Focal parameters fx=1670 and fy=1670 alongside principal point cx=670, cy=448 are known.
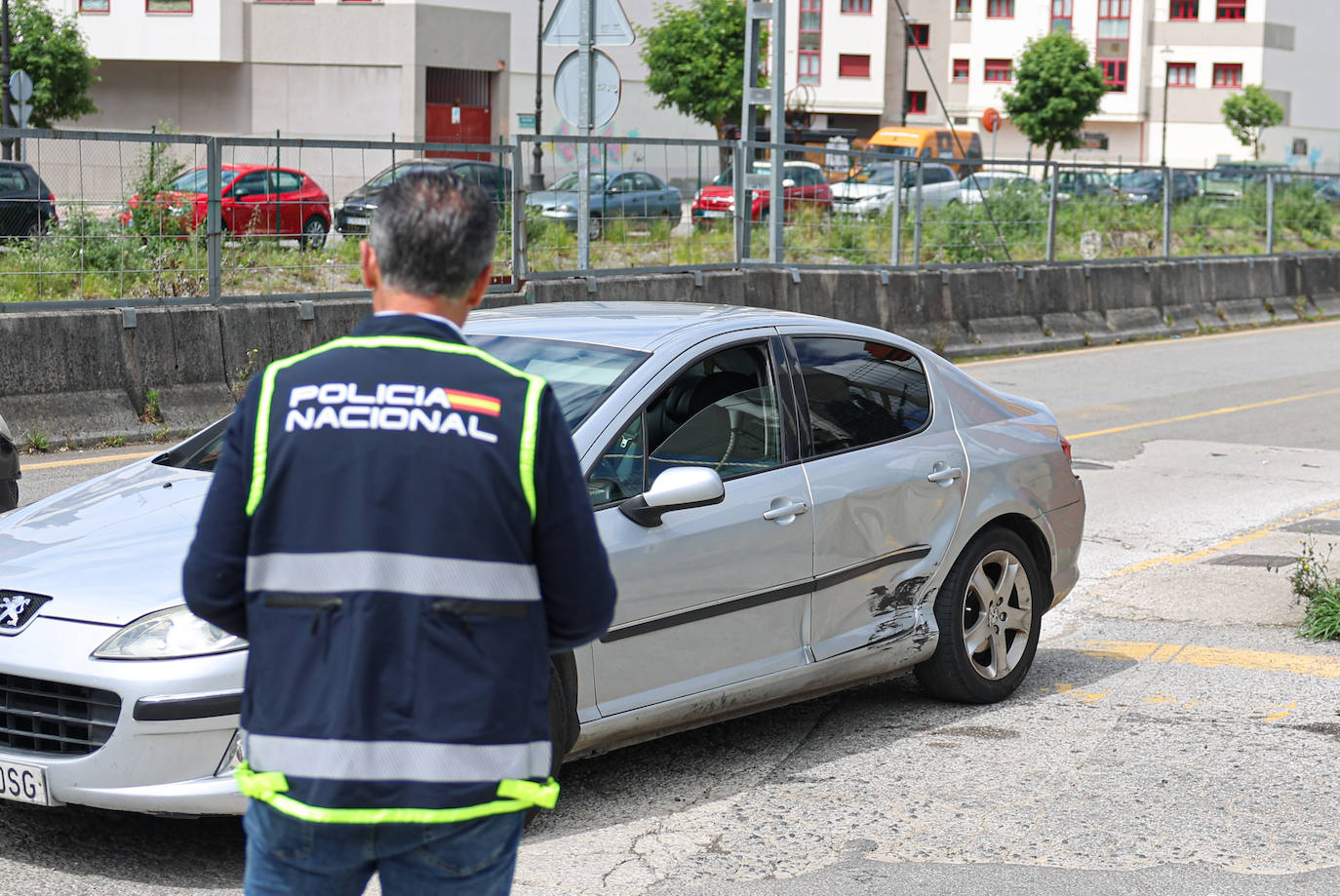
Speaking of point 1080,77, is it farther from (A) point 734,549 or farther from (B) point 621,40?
(A) point 734,549

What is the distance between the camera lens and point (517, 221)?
14750 mm

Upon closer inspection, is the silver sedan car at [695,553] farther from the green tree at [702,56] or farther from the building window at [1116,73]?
the building window at [1116,73]

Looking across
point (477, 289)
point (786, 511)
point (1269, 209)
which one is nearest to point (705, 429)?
point (786, 511)

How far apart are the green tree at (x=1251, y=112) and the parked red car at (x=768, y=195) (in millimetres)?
67994

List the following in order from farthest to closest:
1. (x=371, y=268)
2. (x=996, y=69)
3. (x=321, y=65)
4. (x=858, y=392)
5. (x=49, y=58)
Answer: (x=996, y=69)
(x=321, y=65)
(x=49, y=58)
(x=858, y=392)
(x=371, y=268)

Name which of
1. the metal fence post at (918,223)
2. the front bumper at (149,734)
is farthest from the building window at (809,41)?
the front bumper at (149,734)

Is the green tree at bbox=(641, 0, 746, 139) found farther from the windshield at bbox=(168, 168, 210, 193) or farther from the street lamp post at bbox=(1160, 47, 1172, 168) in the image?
the windshield at bbox=(168, 168, 210, 193)

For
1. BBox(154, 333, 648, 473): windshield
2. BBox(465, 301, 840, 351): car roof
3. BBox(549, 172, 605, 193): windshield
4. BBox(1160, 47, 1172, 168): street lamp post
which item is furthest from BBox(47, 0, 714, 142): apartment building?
BBox(154, 333, 648, 473): windshield

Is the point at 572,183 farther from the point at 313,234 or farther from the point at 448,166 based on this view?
the point at 448,166

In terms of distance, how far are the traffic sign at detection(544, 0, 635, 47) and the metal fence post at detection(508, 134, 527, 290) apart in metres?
1.02

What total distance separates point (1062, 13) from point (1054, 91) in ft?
45.0

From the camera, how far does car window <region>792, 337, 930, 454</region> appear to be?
5.43m

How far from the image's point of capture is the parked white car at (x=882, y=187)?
18.4 metres

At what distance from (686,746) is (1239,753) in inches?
70.1
